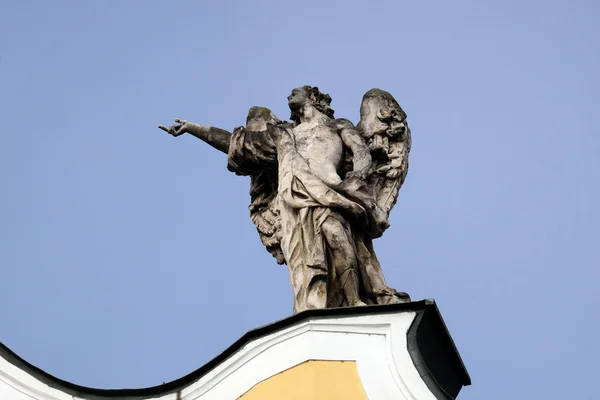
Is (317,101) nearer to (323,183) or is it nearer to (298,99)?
(298,99)

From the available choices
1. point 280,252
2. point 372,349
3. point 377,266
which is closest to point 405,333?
point 372,349

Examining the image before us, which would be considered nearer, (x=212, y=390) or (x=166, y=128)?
(x=212, y=390)

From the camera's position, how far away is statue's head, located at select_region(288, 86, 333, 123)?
1310 cm

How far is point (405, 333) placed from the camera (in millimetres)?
11133

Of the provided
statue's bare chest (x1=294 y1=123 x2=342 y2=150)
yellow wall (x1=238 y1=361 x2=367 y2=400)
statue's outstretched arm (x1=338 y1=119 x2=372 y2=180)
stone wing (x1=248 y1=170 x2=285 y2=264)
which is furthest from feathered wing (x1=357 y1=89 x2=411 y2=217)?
yellow wall (x1=238 y1=361 x2=367 y2=400)

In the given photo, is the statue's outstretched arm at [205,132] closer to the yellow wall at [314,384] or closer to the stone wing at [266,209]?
the stone wing at [266,209]

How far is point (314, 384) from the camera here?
11.0 metres

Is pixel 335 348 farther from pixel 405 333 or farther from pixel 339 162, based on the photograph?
pixel 339 162

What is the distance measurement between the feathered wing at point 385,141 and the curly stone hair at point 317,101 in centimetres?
27

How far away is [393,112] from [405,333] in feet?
8.29

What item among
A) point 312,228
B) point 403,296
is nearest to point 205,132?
point 312,228

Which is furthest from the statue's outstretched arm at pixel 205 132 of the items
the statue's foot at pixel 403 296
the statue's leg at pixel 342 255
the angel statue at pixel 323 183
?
the statue's foot at pixel 403 296

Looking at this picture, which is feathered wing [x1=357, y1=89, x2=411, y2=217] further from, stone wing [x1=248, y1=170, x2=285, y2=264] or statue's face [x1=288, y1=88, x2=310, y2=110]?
stone wing [x1=248, y1=170, x2=285, y2=264]

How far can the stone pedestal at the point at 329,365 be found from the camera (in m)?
11.0
